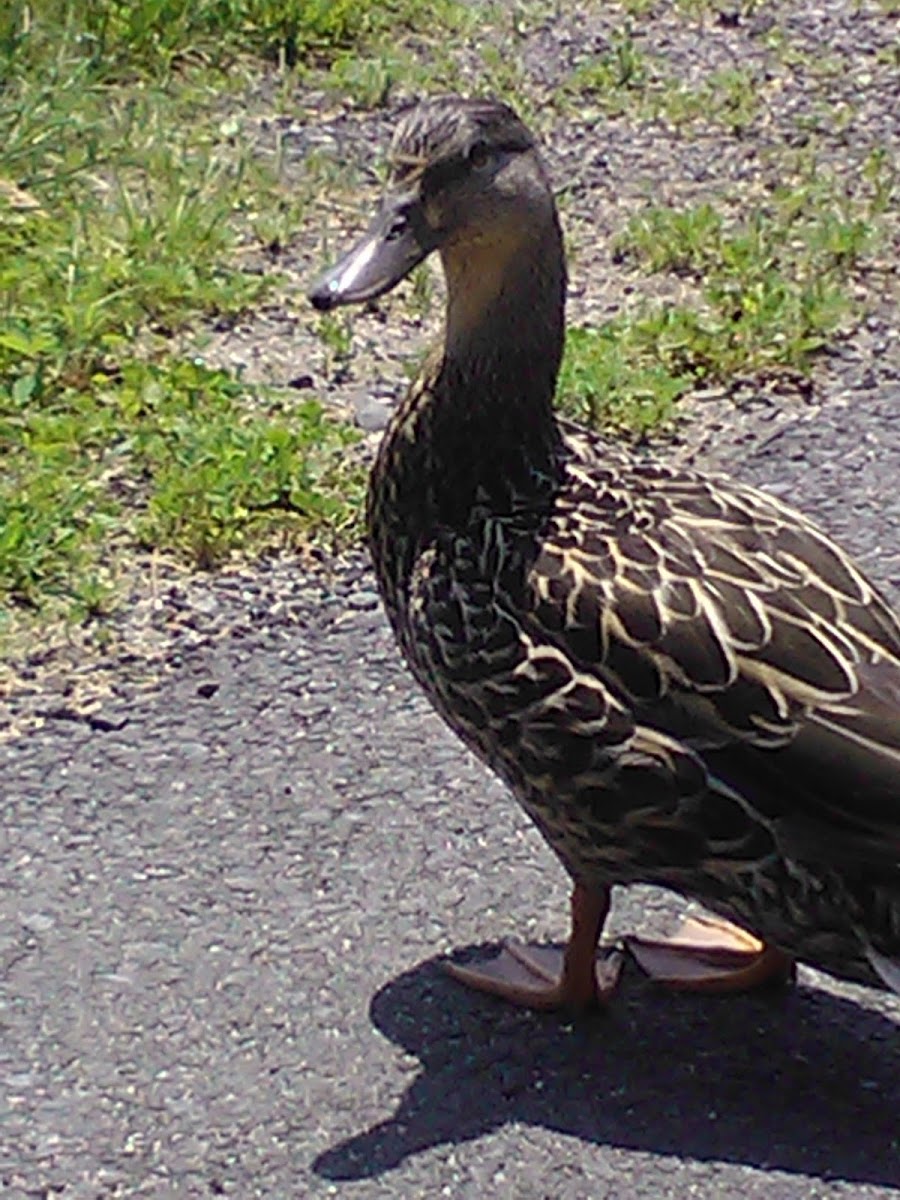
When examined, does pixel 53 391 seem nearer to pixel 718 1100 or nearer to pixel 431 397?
pixel 431 397

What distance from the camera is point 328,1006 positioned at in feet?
13.5

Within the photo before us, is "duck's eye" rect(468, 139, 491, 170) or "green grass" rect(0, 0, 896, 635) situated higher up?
"duck's eye" rect(468, 139, 491, 170)

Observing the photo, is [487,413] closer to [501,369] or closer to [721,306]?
[501,369]

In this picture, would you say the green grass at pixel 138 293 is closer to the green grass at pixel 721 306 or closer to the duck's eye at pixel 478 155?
the green grass at pixel 721 306

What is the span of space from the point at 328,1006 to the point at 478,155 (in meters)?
1.41

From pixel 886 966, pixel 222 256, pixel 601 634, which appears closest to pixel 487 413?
pixel 601 634

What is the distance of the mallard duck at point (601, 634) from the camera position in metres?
3.72

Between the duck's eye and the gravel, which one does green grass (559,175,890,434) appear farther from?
the duck's eye

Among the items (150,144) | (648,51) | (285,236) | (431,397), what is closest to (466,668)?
(431,397)

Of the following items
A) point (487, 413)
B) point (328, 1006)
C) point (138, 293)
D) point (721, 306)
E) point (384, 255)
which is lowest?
point (328, 1006)

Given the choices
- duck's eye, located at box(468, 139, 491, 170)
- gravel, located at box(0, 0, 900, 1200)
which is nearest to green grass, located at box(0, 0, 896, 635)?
gravel, located at box(0, 0, 900, 1200)

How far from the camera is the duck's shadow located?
382 centimetres

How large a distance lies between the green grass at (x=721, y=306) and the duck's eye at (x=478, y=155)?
73.4 inches

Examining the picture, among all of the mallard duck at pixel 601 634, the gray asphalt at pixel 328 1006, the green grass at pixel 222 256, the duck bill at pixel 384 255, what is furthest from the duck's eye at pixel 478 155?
the green grass at pixel 222 256
